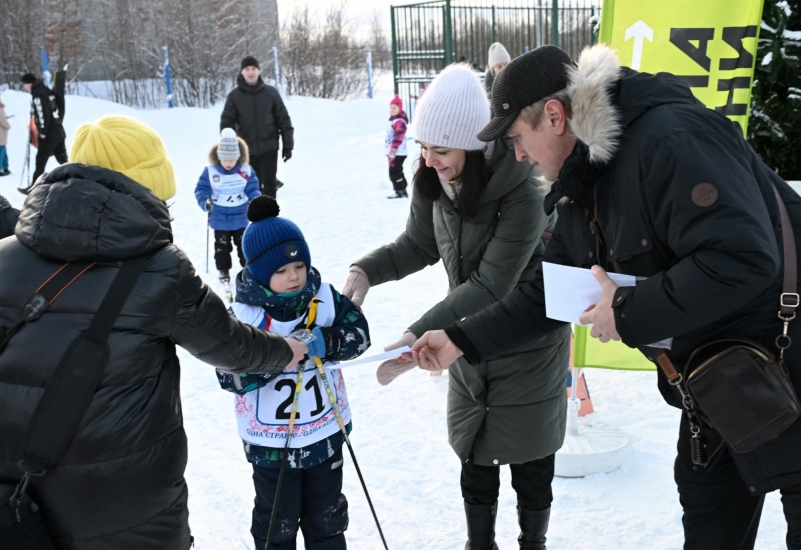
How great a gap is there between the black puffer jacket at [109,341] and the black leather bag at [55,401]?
0.02 meters

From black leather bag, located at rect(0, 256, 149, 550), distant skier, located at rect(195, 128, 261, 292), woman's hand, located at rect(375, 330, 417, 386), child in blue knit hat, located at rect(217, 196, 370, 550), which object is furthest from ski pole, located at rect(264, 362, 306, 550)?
distant skier, located at rect(195, 128, 261, 292)

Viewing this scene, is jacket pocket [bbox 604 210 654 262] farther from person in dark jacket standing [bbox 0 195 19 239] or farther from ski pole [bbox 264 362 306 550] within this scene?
person in dark jacket standing [bbox 0 195 19 239]

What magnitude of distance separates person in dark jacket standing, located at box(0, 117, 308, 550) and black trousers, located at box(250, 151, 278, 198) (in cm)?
→ 764

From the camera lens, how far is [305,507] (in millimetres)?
2846

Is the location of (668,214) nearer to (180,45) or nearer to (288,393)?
(288,393)

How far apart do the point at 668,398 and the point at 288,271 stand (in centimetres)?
134

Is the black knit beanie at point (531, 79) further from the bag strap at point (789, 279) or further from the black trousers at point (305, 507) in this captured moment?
the black trousers at point (305, 507)

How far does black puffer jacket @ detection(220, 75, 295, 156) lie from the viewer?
962 centimetres

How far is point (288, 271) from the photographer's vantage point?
272 cm

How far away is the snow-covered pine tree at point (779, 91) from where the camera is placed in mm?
4406

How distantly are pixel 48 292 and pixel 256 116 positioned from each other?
26.2 ft

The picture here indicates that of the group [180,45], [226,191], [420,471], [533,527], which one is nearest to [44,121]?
[226,191]

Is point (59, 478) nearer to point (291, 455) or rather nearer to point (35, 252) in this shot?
point (35, 252)

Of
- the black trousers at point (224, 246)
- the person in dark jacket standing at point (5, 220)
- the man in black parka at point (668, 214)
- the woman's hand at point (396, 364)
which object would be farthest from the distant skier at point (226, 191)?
the man in black parka at point (668, 214)
